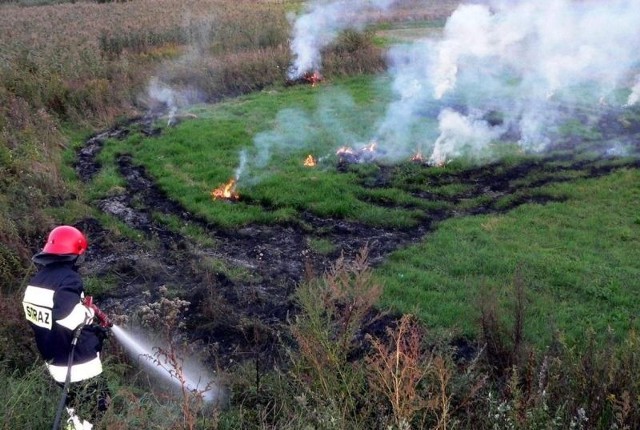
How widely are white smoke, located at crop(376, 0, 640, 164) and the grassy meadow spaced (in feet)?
3.37

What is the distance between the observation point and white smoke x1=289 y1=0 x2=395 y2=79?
20.2m

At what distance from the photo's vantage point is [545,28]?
16.8m

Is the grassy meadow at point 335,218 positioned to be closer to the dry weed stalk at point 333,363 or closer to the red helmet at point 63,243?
the dry weed stalk at point 333,363

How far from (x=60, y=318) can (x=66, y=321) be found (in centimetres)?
5

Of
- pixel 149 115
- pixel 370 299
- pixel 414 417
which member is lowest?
pixel 149 115

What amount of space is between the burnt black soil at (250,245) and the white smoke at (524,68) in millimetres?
1639

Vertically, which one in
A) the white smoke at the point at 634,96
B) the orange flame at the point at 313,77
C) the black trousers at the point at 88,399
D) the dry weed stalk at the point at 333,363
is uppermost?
the dry weed stalk at the point at 333,363

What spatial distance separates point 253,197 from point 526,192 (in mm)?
5309

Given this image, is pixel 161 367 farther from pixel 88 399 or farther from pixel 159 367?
pixel 88 399

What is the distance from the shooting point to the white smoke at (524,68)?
1507cm

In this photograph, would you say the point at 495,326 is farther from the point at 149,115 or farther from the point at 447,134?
the point at 149,115

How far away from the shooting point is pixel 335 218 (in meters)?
10.5

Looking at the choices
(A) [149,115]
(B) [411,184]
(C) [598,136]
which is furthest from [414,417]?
(A) [149,115]

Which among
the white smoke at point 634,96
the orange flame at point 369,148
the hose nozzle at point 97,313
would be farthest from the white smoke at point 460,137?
the hose nozzle at point 97,313
